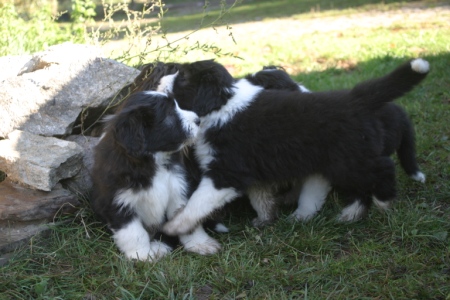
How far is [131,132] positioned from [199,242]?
0.93m

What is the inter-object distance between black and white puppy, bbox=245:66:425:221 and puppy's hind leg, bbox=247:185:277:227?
0.56 feet

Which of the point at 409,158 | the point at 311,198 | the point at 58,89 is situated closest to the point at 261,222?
the point at 311,198

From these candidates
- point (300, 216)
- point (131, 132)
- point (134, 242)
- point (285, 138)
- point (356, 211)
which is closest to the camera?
point (131, 132)

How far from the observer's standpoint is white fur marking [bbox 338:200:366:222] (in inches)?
158

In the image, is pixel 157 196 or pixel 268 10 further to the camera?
pixel 268 10

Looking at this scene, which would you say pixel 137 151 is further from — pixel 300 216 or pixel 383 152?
pixel 383 152

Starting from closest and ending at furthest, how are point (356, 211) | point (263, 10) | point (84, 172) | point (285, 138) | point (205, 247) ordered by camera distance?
1. point (205, 247)
2. point (285, 138)
3. point (356, 211)
4. point (84, 172)
5. point (263, 10)

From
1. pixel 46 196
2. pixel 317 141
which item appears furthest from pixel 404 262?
pixel 46 196

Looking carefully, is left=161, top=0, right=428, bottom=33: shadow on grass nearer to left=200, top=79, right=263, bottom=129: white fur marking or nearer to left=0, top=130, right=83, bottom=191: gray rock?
left=200, top=79, right=263, bottom=129: white fur marking

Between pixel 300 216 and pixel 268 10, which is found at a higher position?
pixel 300 216

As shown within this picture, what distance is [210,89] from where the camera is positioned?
4.10 m

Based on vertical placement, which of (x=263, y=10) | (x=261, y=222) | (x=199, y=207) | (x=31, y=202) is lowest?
(x=263, y=10)

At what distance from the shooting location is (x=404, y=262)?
3373 millimetres

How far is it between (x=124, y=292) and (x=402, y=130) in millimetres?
2450
